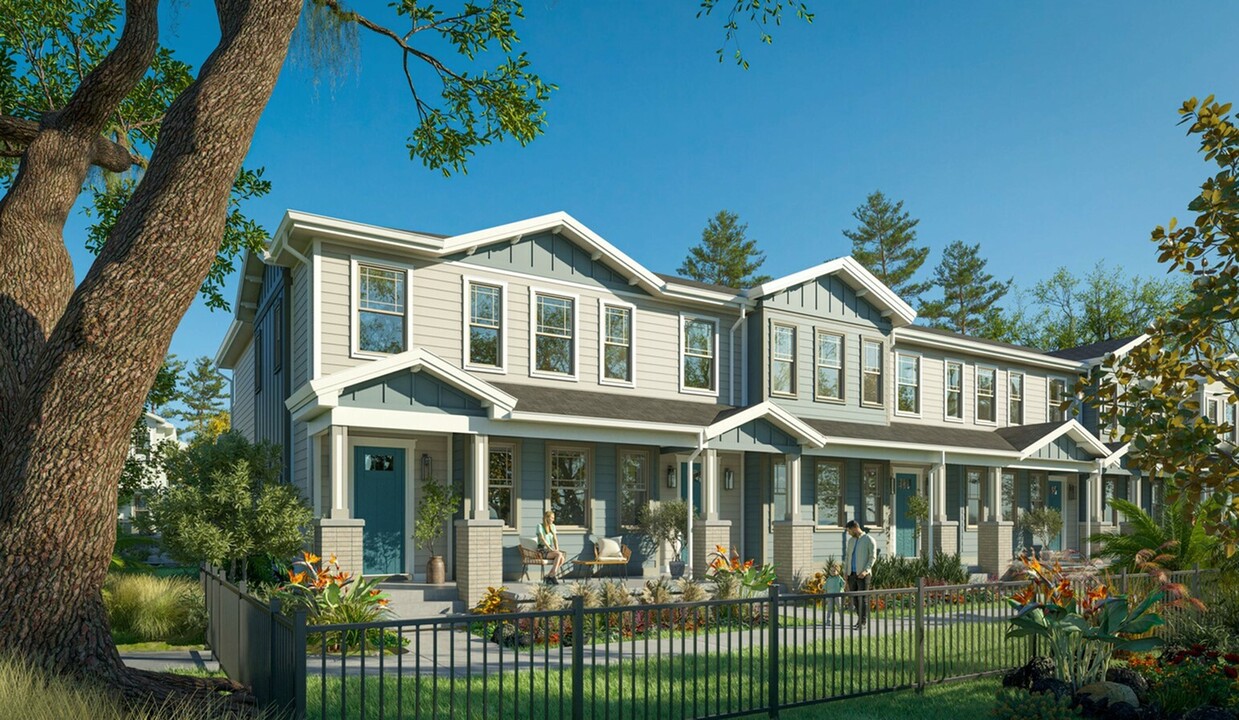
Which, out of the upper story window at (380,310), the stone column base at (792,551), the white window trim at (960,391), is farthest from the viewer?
the white window trim at (960,391)

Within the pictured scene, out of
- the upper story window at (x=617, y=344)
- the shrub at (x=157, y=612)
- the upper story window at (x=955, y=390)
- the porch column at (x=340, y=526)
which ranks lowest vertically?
the shrub at (x=157, y=612)

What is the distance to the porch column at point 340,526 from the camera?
1491 cm

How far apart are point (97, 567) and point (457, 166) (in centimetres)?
851

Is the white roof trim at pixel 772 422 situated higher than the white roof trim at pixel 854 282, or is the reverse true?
the white roof trim at pixel 854 282

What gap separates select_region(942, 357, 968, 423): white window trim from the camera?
89.5 feet

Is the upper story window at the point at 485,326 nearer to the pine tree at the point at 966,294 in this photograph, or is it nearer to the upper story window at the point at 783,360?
the upper story window at the point at 783,360

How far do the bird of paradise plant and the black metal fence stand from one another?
2.72 ft

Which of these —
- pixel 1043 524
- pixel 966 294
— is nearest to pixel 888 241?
pixel 966 294

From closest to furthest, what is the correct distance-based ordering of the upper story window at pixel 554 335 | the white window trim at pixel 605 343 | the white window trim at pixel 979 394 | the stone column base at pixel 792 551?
the upper story window at pixel 554 335 → the white window trim at pixel 605 343 → the stone column base at pixel 792 551 → the white window trim at pixel 979 394

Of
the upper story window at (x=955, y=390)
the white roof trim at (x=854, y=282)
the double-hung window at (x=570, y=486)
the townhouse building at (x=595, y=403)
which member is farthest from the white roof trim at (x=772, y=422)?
the upper story window at (x=955, y=390)

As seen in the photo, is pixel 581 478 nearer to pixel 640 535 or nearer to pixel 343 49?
pixel 640 535

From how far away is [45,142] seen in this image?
991cm

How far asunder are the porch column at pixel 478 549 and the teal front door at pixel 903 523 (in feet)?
43.0

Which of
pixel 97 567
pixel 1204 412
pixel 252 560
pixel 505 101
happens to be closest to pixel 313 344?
pixel 252 560
